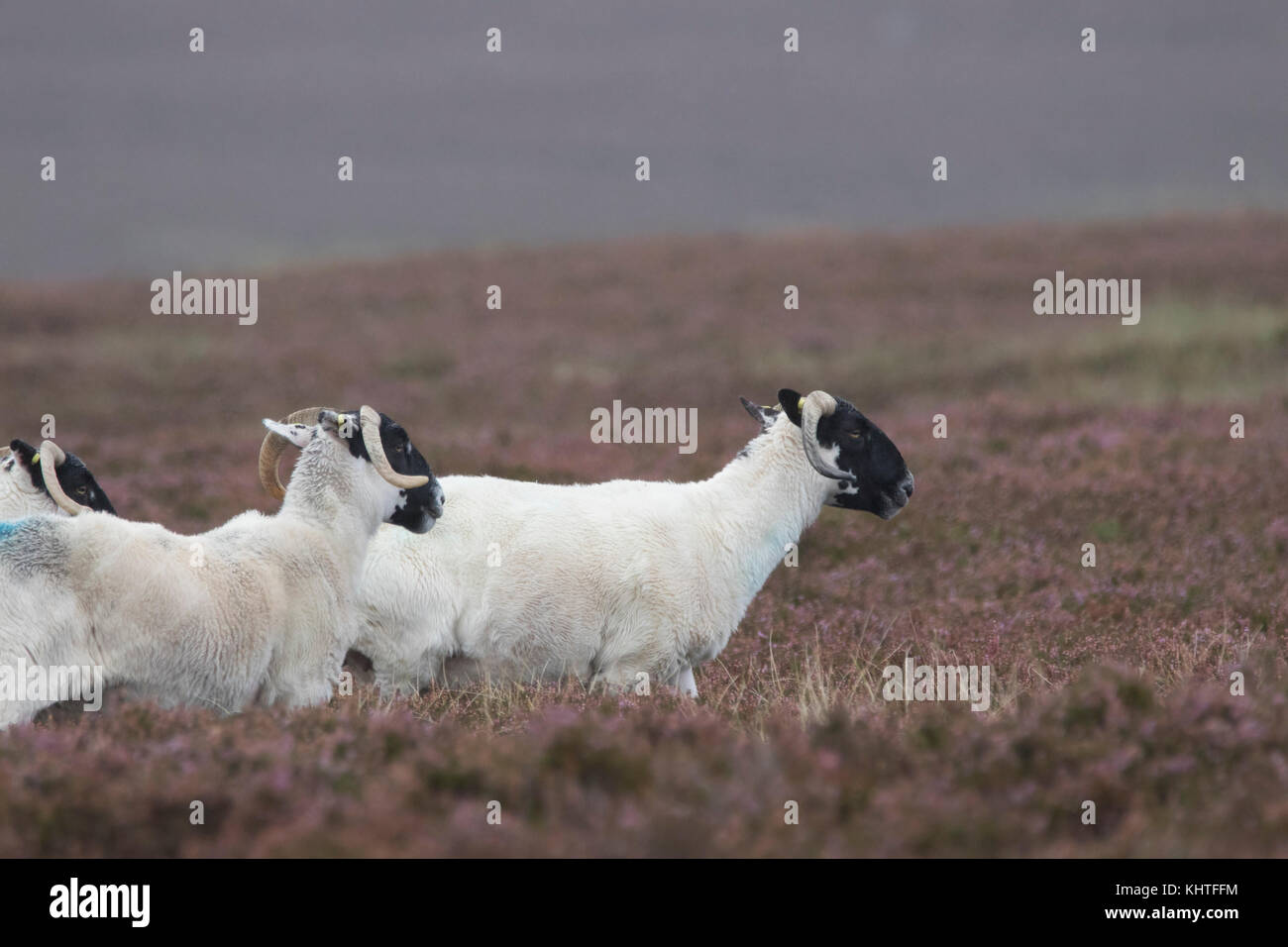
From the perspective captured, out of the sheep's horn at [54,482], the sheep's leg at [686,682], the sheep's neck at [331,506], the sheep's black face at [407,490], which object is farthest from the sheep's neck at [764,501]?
the sheep's horn at [54,482]

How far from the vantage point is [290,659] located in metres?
7.62

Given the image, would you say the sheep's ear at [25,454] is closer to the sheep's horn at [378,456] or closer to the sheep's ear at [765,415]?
the sheep's horn at [378,456]

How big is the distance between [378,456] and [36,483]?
8.59 feet

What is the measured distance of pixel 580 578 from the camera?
8.59 metres

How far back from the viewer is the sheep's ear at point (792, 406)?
29.8 feet

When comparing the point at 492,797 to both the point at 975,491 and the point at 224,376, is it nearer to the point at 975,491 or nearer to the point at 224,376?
the point at 975,491

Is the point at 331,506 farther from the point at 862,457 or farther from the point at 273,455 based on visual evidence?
the point at 862,457

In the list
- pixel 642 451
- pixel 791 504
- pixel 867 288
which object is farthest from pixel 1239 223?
pixel 791 504

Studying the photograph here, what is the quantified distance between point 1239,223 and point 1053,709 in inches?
1328

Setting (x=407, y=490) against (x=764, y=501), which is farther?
(x=764, y=501)

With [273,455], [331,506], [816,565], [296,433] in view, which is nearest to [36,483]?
[273,455]

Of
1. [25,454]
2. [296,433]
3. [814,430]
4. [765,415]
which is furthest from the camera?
[765,415]

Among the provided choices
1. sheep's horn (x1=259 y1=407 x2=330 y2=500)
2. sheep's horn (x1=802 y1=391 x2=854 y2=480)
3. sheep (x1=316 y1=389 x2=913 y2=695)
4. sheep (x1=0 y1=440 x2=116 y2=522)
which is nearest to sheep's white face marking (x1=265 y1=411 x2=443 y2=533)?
sheep's horn (x1=259 y1=407 x2=330 y2=500)
